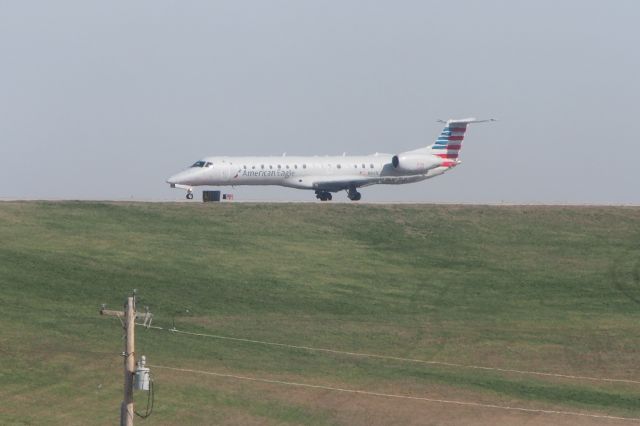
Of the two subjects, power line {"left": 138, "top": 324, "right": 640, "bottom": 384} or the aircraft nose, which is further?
the aircraft nose

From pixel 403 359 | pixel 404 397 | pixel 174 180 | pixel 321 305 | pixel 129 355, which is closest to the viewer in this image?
pixel 129 355

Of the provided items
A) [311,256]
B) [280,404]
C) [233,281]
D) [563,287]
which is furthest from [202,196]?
[280,404]

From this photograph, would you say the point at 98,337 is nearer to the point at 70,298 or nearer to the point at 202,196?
the point at 70,298

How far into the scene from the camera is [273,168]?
91.9m

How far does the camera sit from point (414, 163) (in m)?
95.0

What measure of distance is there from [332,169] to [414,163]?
20.5 feet

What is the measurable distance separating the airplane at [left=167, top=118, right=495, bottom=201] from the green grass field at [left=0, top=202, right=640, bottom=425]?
330 centimetres

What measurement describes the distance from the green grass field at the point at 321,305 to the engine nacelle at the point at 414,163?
170 inches

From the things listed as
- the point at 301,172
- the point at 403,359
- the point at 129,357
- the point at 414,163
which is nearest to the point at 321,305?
the point at 403,359

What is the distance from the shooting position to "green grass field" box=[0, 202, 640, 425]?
45094mm

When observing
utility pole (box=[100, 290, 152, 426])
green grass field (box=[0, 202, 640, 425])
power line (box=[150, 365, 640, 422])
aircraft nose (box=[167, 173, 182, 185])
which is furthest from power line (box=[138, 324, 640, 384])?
aircraft nose (box=[167, 173, 182, 185])

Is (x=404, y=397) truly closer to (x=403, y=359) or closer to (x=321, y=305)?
(x=403, y=359)

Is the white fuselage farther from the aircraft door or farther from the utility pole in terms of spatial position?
the utility pole

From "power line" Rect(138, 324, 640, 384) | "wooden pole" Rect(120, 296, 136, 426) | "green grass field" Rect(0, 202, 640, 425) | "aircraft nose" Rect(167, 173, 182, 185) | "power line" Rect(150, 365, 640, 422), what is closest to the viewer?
"wooden pole" Rect(120, 296, 136, 426)
